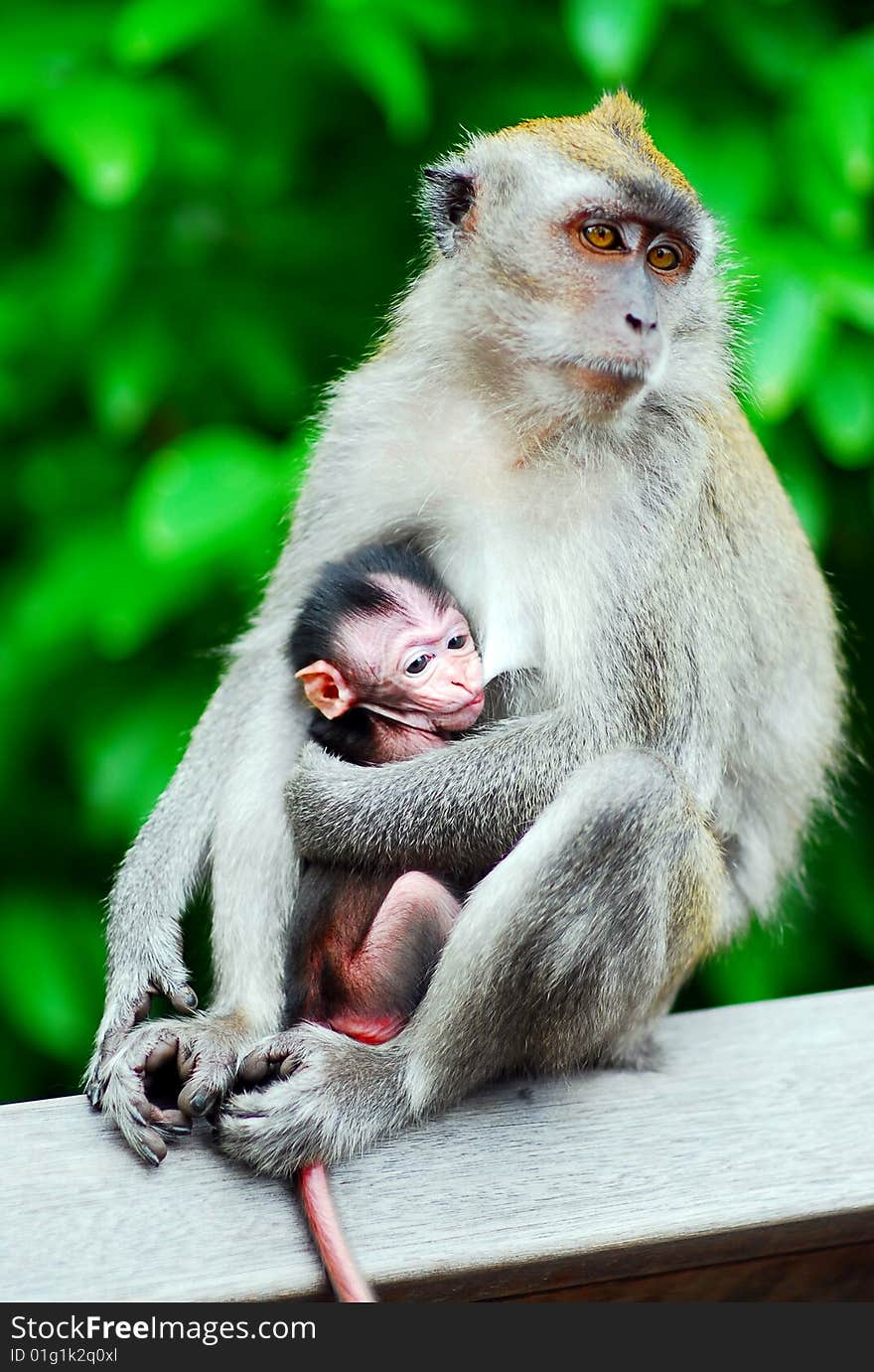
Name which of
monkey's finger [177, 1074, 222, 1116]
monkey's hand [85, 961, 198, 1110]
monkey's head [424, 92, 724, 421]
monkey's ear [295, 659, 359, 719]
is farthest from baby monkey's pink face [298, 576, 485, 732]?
monkey's finger [177, 1074, 222, 1116]

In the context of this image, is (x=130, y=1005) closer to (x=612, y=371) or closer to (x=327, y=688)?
(x=327, y=688)

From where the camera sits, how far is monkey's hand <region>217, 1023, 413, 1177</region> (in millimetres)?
2631

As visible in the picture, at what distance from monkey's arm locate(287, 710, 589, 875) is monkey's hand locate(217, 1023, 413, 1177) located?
354 millimetres

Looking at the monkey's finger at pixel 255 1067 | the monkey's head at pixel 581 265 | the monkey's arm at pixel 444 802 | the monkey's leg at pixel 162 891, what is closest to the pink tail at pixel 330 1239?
the monkey's finger at pixel 255 1067

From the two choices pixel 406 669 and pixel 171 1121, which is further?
pixel 406 669

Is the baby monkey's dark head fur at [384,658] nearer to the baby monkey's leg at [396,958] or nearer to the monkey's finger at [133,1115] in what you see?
the baby monkey's leg at [396,958]

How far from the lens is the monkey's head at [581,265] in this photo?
2963mm

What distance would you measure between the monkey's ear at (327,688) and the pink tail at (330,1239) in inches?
34.7

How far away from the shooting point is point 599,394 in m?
2.96

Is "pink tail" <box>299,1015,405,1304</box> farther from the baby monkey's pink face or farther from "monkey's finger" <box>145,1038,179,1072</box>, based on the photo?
the baby monkey's pink face

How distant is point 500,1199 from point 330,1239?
1.16 feet

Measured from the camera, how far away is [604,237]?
9.94 ft

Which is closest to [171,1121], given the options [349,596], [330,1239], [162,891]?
[330,1239]

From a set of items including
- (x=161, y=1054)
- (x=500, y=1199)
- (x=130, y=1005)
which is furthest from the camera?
(x=130, y=1005)
